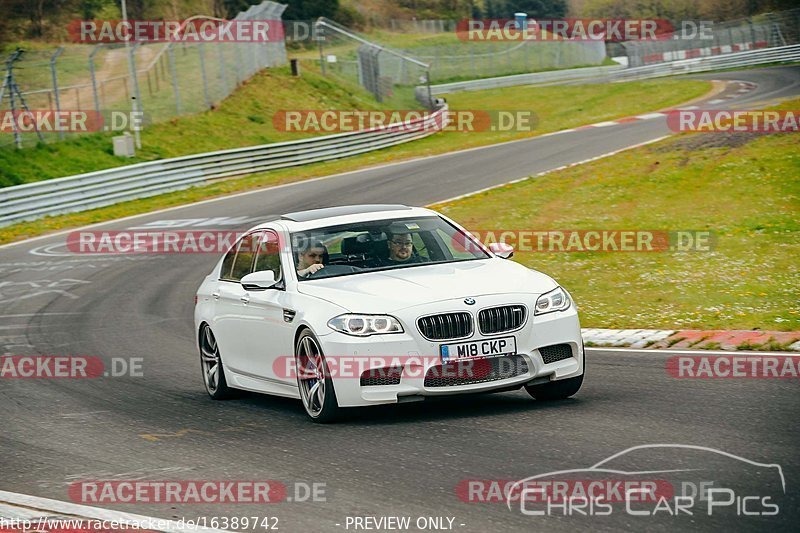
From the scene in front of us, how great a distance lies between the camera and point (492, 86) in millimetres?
69375

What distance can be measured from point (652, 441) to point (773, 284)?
8484 millimetres

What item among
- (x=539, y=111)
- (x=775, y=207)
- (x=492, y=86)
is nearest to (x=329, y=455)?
(x=775, y=207)

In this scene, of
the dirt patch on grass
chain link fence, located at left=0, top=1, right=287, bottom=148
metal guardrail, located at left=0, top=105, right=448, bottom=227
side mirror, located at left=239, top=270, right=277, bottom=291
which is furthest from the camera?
chain link fence, located at left=0, top=1, right=287, bottom=148

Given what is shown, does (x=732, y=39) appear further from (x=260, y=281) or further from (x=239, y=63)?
(x=260, y=281)

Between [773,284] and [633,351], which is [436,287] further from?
[773,284]

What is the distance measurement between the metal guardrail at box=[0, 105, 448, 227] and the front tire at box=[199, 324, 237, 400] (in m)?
18.8

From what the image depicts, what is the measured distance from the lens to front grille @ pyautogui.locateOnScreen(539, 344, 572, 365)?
339 inches

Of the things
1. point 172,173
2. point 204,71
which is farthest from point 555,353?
point 204,71

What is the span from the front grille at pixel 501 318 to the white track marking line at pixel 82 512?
9.67 feet

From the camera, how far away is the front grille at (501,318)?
27.5ft

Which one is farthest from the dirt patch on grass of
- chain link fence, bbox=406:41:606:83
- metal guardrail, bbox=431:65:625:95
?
chain link fence, bbox=406:41:606:83

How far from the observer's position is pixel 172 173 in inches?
1346

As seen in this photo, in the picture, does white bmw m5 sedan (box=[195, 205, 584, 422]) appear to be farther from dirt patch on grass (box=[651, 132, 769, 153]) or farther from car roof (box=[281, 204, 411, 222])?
dirt patch on grass (box=[651, 132, 769, 153])

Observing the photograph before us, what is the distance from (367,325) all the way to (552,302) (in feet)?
4.66
